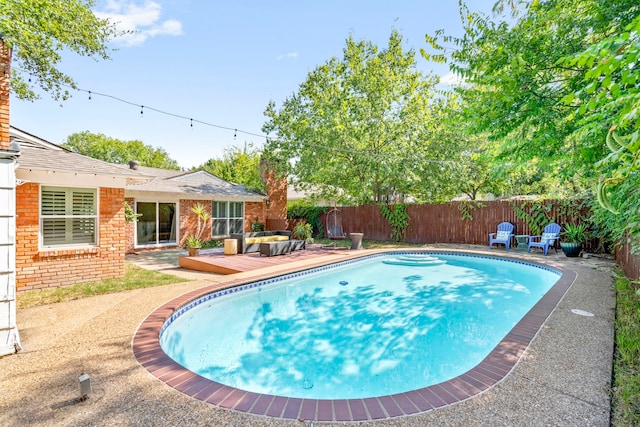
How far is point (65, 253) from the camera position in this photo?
634 centimetres

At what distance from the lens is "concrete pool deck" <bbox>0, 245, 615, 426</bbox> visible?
89.0 inches

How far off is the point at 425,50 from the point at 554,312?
4.92 meters

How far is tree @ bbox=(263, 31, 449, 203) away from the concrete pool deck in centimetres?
1124

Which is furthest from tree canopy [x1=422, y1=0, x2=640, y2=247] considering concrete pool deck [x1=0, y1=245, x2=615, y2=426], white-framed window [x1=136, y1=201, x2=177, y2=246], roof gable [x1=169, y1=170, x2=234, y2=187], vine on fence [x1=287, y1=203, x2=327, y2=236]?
roof gable [x1=169, y1=170, x2=234, y2=187]

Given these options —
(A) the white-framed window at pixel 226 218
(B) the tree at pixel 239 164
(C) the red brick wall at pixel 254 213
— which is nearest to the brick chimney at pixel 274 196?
(C) the red brick wall at pixel 254 213

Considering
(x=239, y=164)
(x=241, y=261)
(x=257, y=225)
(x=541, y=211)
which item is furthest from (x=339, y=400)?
(x=239, y=164)

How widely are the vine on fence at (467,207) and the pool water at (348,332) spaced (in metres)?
5.21

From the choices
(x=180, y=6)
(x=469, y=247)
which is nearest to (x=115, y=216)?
(x=180, y=6)

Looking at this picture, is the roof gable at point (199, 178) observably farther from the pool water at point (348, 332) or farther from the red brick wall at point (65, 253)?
the pool water at point (348, 332)

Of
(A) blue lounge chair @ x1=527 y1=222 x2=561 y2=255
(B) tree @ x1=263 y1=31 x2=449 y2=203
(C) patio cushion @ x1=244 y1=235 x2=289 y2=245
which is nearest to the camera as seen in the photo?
(A) blue lounge chair @ x1=527 y1=222 x2=561 y2=255

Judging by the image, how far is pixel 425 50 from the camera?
572 centimetres

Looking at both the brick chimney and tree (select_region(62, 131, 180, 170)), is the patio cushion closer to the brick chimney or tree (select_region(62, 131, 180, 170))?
the brick chimney

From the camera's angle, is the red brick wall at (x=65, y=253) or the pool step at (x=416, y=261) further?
the pool step at (x=416, y=261)

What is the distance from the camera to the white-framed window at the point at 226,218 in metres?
14.9
